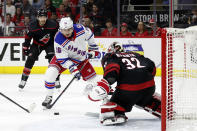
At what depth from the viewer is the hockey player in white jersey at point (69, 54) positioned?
4066 millimetres

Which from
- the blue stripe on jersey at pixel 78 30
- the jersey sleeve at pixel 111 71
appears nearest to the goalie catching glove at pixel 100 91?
the jersey sleeve at pixel 111 71

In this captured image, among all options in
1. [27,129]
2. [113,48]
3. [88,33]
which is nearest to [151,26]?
[88,33]

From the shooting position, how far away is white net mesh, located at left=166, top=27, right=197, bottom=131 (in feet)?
10.2

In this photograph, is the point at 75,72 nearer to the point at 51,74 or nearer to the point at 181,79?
the point at 51,74

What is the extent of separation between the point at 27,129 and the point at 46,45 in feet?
7.18

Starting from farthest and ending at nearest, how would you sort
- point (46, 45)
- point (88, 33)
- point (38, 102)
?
point (46, 45)
point (38, 102)
point (88, 33)

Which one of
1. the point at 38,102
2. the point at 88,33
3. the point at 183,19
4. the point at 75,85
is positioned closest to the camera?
the point at 88,33

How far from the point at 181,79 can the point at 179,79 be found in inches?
0.9

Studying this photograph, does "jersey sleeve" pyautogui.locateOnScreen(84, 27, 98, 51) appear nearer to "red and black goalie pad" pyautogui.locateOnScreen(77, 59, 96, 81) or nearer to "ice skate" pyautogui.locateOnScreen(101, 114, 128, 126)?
"red and black goalie pad" pyautogui.locateOnScreen(77, 59, 96, 81)

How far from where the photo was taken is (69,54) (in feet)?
14.2

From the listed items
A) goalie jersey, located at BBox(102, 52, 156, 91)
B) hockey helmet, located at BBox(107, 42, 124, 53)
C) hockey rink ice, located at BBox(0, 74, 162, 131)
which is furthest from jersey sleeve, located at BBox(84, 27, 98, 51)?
goalie jersey, located at BBox(102, 52, 156, 91)

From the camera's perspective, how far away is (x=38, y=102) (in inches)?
188

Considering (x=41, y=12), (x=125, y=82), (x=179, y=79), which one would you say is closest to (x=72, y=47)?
(x=125, y=82)

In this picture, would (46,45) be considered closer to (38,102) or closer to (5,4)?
(38,102)
